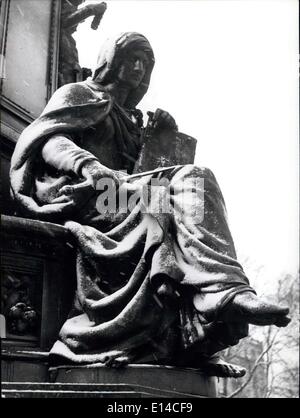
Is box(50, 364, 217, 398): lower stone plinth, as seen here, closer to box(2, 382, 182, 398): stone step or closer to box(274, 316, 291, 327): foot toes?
box(2, 382, 182, 398): stone step

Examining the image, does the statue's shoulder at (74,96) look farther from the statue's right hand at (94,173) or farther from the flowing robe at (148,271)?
the statue's right hand at (94,173)

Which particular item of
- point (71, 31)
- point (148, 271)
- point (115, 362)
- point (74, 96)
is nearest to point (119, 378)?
point (115, 362)

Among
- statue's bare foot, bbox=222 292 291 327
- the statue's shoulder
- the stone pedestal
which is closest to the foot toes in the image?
statue's bare foot, bbox=222 292 291 327

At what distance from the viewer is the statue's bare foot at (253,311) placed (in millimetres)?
3443

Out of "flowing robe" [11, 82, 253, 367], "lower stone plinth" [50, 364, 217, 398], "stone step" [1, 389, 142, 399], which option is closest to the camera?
"stone step" [1, 389, 142, 399]

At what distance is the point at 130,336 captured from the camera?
373 cm

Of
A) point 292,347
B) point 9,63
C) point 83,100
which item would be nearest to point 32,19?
point 9,63

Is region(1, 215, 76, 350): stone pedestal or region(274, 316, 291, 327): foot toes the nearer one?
region(274, 316, 291, 327): foot toes

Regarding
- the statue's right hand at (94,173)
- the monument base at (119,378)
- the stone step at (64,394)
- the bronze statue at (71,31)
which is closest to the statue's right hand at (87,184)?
the statue's right hand at (94,173)

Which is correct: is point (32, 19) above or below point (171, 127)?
above

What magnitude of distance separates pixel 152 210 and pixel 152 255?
0.28 m

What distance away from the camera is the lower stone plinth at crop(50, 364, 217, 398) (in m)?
3.56
